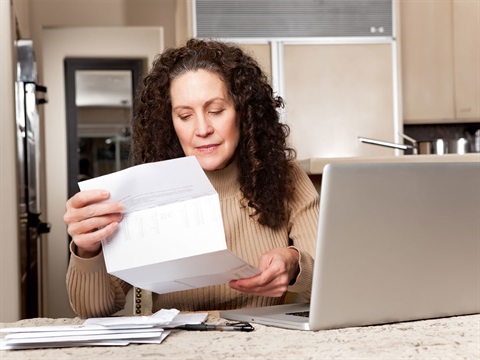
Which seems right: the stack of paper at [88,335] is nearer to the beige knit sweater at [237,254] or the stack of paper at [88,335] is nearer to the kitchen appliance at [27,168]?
the beige knit sweater at [237,254]

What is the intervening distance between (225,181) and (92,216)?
0.71m

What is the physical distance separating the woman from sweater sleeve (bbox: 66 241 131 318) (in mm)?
66

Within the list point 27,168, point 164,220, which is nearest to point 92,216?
point 164,220

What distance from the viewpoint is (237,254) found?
1.85m

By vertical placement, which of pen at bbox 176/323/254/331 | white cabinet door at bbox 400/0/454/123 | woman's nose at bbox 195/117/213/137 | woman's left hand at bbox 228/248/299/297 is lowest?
pen at bbox 176/323/254/331

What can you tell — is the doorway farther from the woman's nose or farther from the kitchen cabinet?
the woman's nose

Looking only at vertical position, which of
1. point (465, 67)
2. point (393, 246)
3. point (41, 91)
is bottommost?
point (393, 246)

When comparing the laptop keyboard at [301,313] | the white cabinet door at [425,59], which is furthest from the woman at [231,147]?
the white cabinet door at [425,59]

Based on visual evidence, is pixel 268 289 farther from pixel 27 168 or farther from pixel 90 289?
pixel 27 168

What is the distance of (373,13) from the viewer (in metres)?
4.91

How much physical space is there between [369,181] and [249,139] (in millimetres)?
823

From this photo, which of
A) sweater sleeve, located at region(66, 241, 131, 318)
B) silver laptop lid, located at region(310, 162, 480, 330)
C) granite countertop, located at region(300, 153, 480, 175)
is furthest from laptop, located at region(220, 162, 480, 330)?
granite countertop, located at region(300, 153, 480, 175)

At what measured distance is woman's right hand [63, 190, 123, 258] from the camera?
4.02 feet

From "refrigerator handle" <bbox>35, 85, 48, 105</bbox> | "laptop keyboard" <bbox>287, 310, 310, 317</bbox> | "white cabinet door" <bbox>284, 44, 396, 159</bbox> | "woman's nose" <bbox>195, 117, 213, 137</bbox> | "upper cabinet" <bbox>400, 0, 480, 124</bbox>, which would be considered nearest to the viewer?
"laptop keyboard" <bbox>287, 310, 310, 317</bbox>
